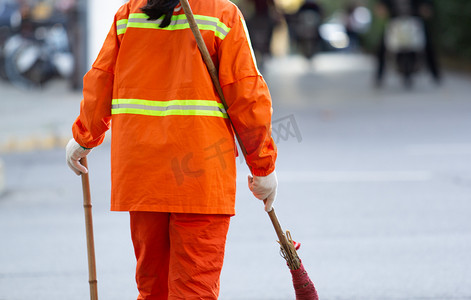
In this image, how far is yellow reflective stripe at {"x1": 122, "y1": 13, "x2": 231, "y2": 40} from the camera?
10.4ft

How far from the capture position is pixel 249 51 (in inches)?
126

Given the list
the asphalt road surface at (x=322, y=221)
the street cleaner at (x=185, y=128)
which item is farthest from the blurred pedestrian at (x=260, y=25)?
the street cleaner at (x=185, y=128)

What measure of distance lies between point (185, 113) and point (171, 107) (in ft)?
0.19

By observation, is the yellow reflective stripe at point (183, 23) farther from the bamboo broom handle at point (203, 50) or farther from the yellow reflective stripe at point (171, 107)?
the yellow reflective stripe at point (171, 107)

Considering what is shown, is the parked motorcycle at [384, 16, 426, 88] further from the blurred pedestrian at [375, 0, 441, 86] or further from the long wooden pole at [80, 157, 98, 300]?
the long wooden pole at [80, 157, 98, 300]

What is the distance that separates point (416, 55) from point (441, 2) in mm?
3038

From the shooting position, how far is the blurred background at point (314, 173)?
529cm

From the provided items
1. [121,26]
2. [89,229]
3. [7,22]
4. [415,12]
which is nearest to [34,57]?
[7,22]

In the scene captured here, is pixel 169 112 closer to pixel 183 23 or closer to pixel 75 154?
pixel 183 23

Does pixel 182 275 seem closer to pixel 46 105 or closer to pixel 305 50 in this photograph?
pixel 46 105

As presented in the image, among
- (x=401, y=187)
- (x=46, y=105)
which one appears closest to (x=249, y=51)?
(x=401, y=187)

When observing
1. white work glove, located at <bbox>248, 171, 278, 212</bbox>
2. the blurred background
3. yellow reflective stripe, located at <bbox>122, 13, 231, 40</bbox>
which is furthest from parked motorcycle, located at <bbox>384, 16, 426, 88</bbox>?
yellow reflective stripe, located at <bbox>122, 13, 231, 40</bbox>

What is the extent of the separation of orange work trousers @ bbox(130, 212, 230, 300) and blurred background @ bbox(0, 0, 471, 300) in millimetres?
1070

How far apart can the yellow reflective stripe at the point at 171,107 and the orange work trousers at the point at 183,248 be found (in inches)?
15.2
